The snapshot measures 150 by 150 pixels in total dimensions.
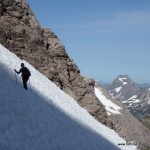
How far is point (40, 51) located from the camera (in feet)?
165

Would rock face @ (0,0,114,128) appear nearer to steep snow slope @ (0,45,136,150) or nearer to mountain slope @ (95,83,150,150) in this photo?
mountain slope @ (95,83,150,150)

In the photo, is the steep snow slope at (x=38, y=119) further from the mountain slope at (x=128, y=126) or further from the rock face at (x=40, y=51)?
the mountain slope at (x=128, y=126)

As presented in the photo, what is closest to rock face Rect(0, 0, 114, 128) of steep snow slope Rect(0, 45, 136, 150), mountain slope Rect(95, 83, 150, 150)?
mountain slope Rect(95, 83, 150, 150)

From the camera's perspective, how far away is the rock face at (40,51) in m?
48.1

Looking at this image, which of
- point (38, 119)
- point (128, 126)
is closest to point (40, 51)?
point (128, 126)

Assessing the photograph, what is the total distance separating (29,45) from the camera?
49438mm

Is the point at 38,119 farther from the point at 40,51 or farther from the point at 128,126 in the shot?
the point at 128,126

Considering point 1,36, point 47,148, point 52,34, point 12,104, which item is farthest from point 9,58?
point 52,34

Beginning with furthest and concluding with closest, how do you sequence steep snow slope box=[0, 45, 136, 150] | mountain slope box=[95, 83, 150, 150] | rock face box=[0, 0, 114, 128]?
mountain slope box=[95, 83, 150, 150] < rock face box=[0, 0, 114, 128] < steep snow slope box=[0, 45, 136, 150]

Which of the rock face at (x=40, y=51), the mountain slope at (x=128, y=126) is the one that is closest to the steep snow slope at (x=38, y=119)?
the rock face at (x=40, y=51)

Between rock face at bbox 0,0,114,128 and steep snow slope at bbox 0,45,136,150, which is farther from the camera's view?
rock face at bbox 0,0,114,128

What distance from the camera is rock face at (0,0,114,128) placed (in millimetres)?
48062

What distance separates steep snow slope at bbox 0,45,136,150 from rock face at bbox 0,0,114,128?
241 inches

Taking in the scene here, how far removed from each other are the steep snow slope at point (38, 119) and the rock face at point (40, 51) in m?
6.12
